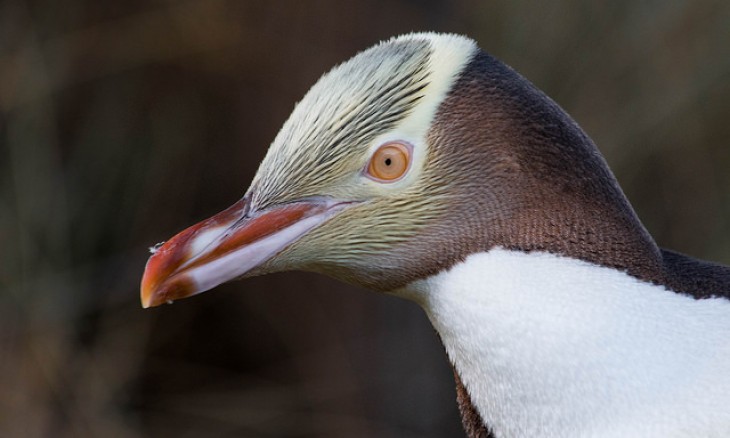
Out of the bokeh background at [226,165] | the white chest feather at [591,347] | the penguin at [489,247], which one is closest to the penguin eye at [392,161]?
the penguin at [489,247]

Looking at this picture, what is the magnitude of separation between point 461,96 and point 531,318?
427mm

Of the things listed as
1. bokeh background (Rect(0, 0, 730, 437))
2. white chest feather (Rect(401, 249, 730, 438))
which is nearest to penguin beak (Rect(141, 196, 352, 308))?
white chest feather (Rect(401, 249, 730, 438))

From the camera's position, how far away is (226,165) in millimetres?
5594

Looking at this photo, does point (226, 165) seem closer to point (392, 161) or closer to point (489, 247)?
point (392, 161)

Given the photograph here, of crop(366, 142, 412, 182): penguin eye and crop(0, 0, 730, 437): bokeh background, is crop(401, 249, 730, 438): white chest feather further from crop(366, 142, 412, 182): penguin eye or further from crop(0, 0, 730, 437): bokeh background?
crop(0, 0, 730, 437): bokeh background

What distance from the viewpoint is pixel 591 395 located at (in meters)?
1.82

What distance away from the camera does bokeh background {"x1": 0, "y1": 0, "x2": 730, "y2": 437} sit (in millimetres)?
4953

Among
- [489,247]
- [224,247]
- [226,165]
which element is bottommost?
[489,247]

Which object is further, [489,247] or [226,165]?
[226,165]

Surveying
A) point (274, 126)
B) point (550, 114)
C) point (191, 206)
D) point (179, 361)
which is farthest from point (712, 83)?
point (550, 114)

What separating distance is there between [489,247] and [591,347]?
0.80ft

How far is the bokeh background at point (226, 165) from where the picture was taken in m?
4.95

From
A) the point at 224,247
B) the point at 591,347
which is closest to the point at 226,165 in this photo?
the point at 224,247

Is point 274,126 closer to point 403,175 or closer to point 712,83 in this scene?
point 712,83
